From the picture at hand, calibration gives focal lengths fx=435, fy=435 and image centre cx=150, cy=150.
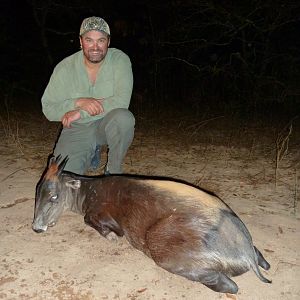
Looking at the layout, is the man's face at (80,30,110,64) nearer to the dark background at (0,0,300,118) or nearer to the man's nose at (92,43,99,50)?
the man's nose at (92,43,99,50)

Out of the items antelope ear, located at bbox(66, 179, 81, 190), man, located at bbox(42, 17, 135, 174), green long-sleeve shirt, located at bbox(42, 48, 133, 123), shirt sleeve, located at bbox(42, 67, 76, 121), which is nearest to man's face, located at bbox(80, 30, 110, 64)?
man, located at bbox(42, 17, 135, 174)

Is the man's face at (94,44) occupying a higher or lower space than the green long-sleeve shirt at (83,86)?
higher

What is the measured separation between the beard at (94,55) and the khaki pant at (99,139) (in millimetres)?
489

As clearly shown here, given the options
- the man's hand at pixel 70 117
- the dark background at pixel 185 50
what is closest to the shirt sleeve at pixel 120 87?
the man's hand at pixel 70 117

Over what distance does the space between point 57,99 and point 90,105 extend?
Result: 0.43 m

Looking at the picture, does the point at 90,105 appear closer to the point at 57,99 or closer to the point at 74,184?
the point at 57,99

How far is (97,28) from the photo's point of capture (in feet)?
12.9

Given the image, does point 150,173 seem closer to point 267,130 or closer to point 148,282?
point 148,282

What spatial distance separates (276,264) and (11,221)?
2.05 metres

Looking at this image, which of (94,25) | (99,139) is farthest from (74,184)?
(94,25)

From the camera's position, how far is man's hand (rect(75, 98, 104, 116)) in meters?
3.88

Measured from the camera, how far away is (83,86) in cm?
412

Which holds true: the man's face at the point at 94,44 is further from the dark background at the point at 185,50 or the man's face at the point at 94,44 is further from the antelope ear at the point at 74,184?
the dark background at the point at 185,50

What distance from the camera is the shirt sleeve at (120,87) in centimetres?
408
